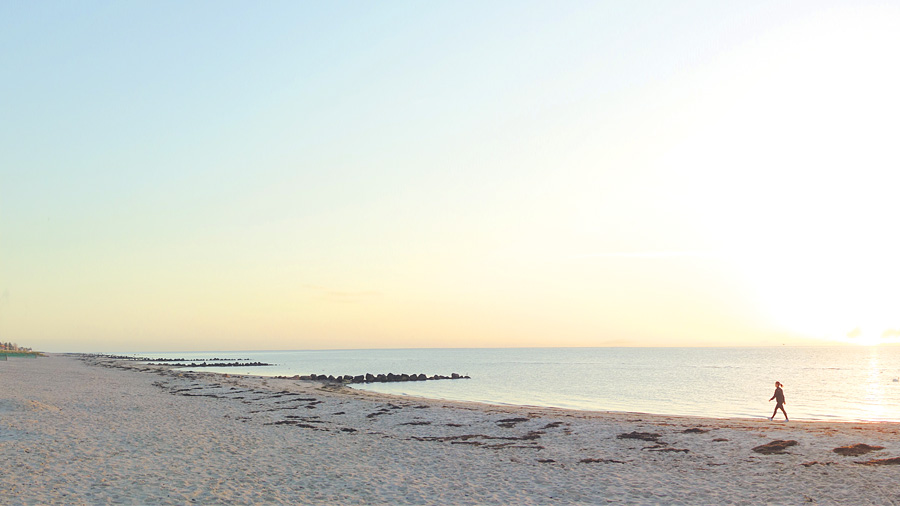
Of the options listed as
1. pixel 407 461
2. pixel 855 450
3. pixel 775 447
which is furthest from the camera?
pixel 775 447

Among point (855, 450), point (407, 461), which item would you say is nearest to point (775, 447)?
point (855, 450)

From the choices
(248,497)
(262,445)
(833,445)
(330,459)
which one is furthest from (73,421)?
(833,445)

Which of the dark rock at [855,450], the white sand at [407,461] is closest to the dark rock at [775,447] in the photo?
the white sand at [407,461]

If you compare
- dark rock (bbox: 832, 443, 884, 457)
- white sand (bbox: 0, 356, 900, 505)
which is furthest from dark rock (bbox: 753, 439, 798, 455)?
dark rock (bbox: 832, 443, 884, 457)

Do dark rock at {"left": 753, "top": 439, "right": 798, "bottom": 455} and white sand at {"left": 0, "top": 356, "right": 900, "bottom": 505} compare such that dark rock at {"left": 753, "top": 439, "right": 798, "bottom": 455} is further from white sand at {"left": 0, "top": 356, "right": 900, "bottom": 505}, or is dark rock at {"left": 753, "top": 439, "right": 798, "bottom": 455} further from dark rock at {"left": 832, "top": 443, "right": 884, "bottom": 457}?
dark rock at {"left": 832, "top": 443, "right": 884, "bottom": 457}

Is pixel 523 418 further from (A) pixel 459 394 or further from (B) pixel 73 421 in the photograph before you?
(A) pixel 459 394

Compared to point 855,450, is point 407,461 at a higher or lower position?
lower

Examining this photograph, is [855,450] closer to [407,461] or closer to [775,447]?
[775,447]

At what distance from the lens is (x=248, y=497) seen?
36.9ft

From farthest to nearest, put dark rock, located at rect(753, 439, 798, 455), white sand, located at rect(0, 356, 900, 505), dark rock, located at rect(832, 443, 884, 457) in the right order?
dark rock, located at rect(753, 439, 798, 455), dark rock, located at rect(832, 443, 884, 457), white sand, located at rect(0, 356, 900, 505)

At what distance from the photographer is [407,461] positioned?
15.7 meters

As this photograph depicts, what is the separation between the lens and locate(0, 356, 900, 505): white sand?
11.8m

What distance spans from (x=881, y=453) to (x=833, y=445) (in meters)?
1.59

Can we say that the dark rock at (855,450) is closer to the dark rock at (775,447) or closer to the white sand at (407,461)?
the white sand at (407,461)
